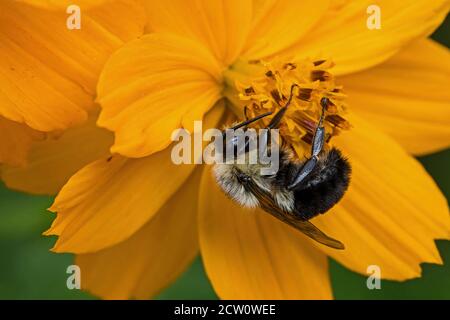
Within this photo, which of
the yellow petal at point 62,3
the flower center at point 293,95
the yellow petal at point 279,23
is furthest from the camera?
the yellow petal at point 279,23

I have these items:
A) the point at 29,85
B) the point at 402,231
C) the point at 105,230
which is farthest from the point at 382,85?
the point at 29,85

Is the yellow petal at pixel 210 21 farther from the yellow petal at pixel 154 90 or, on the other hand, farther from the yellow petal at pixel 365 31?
the yellow petal at pixel 365 31

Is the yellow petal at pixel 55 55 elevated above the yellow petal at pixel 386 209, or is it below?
above

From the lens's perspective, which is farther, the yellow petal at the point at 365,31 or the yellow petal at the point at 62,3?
the yellow petal at the point at 365,31

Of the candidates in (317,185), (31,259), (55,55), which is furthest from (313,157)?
(31,259)

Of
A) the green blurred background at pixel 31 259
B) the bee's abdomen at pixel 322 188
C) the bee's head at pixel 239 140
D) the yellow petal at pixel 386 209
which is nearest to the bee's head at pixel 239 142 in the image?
the bee's head at pixel 239 140

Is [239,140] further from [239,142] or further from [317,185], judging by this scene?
[317,185]

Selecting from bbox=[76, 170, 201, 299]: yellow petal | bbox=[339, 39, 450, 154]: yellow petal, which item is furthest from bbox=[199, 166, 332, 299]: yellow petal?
bbox=[339, 39, 450, 154]: yellow petal
